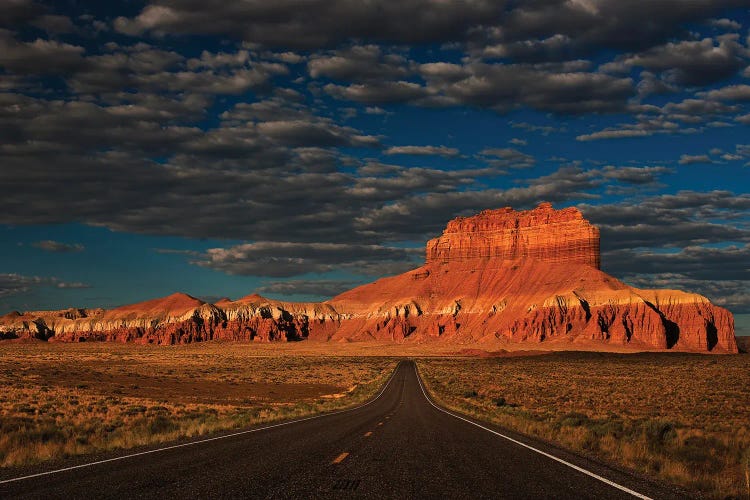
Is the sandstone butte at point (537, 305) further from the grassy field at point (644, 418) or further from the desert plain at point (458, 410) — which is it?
the desert plain at point (458, 410)

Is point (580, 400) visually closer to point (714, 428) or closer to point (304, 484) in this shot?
point (714, 428)

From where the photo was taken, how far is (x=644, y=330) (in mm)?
130625

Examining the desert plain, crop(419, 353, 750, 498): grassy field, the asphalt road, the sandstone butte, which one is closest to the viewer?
the asphalt road

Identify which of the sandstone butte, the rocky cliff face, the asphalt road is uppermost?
the rocky cliff face

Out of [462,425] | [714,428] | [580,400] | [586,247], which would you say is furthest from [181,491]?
[586,247]

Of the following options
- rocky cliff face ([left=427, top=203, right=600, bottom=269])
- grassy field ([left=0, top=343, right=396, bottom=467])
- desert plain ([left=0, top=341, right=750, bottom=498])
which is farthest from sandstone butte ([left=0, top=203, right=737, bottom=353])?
grassy field ([left=0, top=343, right=396, bottom=467])

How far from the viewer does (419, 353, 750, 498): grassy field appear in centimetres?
1348

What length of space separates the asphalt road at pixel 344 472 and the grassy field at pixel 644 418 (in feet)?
4.90

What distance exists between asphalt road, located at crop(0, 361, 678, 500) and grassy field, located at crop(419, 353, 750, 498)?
149 centimetres

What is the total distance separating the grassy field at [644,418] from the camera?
13.5 m

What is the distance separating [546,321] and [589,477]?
135932 millimetres

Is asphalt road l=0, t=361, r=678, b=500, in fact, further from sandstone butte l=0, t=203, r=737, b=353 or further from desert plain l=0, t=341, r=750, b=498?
sandstone butte l=0, t=203, r=737, b=353

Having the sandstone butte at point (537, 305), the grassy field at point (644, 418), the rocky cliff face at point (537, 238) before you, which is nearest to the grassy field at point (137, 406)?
the grassy field at point (644, 418)

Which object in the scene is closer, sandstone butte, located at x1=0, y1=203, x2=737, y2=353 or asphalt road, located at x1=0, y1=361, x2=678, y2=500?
asphalt road, located at x1=0, y1=361, x2=678, y2=500
